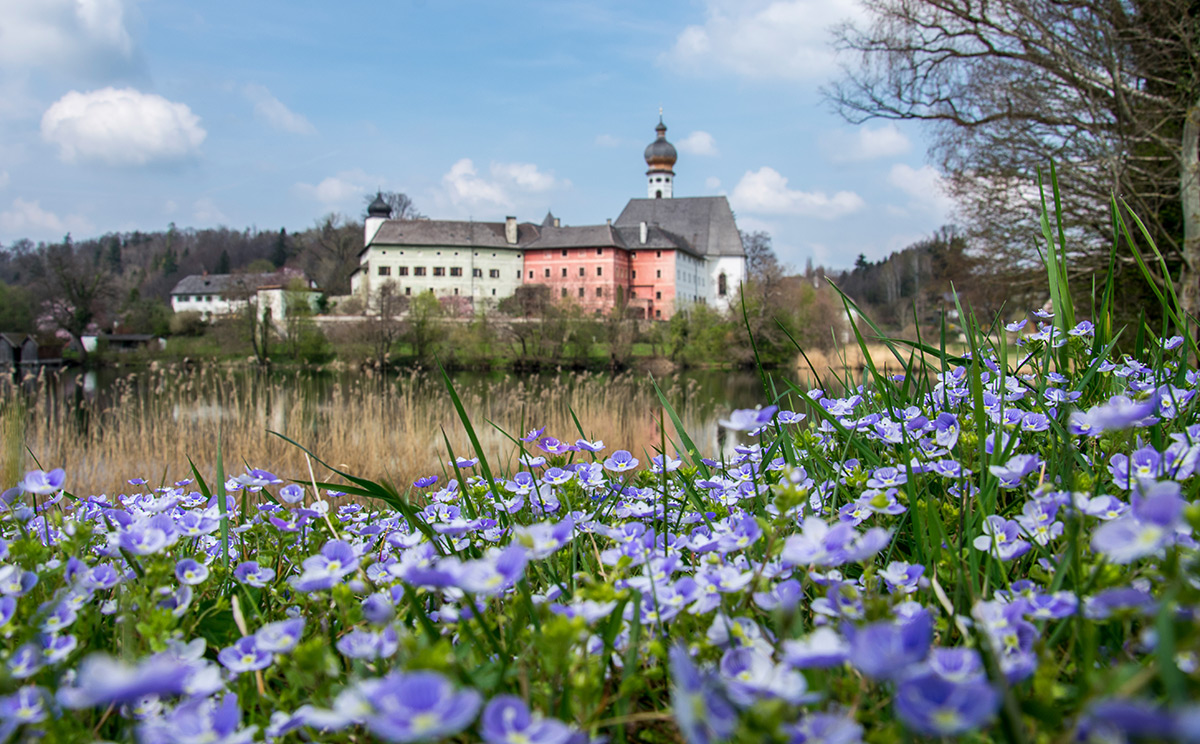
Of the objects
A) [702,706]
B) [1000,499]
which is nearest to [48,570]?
[702,706]

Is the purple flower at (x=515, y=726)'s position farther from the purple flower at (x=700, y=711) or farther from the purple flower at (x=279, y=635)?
the purple flower at (x=279, y=635)

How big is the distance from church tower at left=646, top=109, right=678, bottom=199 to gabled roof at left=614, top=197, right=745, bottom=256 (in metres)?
2.24

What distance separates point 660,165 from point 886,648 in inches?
2731

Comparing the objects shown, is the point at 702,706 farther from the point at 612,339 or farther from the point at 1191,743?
the point at 612,339

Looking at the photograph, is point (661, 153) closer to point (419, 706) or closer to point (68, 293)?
point (68, 293)

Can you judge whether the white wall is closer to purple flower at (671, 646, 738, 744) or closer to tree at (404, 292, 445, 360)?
tree at (404, 292, 445, 360)

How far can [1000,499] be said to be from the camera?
1192 millimetres

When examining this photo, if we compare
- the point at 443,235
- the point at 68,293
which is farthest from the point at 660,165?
the point at 68,293

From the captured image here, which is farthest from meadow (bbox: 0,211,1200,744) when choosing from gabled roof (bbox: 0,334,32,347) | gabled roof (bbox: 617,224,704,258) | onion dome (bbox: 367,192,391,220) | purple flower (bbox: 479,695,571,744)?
onion dome (bbox: 367,192,391,220)

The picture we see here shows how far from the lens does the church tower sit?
217 ft

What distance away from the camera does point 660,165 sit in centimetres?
6675

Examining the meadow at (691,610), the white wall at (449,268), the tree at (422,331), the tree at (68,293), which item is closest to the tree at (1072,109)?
the meadow at (691,610)

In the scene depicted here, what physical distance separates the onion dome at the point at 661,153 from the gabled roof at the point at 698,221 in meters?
4.44

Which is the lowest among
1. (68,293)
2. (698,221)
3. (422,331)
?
(422,331)
